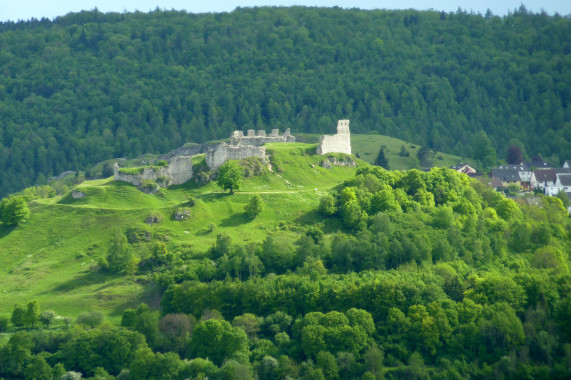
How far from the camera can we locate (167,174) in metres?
109

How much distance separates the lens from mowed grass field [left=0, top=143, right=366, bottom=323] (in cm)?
8669

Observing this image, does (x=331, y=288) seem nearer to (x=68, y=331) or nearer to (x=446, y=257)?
(x=446, y=257)

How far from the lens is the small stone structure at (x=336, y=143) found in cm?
12162

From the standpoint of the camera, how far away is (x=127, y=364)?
248 feet

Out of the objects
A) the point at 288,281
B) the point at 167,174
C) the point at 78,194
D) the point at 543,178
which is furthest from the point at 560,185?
the point at 78,194

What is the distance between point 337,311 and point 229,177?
30013 mm

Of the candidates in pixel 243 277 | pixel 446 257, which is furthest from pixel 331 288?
pixel 446 257

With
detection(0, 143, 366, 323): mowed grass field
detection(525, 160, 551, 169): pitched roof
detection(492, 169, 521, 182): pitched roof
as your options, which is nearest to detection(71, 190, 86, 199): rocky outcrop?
detection(0, 143, 366, 323): mowed grass field

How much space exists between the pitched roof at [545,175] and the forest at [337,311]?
43.5 meters

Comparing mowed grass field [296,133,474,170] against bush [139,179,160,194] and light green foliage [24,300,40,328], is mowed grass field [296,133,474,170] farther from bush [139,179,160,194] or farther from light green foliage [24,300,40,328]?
light green foliage [24,300,40,328]

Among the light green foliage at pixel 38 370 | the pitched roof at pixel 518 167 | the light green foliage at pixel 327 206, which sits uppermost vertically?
the light green foliage at pixel 327 206

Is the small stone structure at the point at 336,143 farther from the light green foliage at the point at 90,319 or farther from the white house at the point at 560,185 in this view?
the light green foliage at the point at 90,319

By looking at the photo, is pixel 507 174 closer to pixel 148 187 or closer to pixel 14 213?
pixel 148 187

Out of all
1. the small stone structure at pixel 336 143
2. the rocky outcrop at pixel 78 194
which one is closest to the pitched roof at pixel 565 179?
the small stone structure at pixel 336 143
